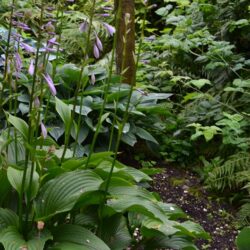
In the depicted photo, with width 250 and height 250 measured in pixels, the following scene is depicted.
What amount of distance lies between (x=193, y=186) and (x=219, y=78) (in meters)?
1.35

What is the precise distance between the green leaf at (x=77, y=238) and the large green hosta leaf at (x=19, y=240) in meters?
0.08

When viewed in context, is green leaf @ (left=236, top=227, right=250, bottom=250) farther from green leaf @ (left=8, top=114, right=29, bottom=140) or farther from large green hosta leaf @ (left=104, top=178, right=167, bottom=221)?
green leaf @ (left=8, top=114, right=29, bottom=140)

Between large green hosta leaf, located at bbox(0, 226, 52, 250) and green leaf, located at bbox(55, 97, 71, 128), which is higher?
green leaf, located at bbox(55, 97, 71, 128)

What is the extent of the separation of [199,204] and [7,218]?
2053mm

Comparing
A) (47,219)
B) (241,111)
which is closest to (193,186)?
(241,111)

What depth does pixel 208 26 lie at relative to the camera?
5.62 metres

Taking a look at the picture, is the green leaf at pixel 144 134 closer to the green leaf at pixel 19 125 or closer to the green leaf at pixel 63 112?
the green leaf at pixel 63 112

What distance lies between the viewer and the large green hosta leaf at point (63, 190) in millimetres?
2064

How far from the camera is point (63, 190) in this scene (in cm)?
211

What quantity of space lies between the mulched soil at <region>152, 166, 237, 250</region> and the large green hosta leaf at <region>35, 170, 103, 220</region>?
56.3 inches

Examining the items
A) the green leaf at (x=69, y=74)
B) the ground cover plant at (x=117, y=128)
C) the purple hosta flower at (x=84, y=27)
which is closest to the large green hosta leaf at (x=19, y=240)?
the ground cover plant at (x=117, y=128)

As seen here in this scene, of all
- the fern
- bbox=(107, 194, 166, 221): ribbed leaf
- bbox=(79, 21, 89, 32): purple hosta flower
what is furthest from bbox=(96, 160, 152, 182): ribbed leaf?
the fern

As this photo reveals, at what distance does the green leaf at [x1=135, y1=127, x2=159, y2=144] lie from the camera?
424cm

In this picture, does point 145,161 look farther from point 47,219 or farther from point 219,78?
point 47,219
